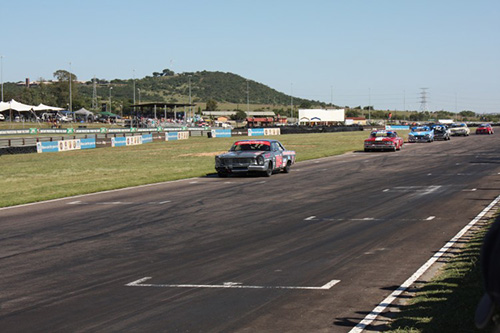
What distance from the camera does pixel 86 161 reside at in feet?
131

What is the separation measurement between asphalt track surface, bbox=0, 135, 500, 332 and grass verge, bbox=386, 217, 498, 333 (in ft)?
1.66

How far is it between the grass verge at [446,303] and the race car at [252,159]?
16676 millimetres

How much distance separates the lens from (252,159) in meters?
26.0

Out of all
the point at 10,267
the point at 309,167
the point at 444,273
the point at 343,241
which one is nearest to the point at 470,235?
the point at 343,241

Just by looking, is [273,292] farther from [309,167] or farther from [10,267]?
[309,167]

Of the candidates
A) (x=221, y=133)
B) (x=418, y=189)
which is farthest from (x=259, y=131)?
(x=418, y=189)

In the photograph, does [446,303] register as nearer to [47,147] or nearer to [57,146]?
[47,147]

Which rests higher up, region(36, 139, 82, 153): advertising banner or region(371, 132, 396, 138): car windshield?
region(371, 132, 396, 138): car windshield

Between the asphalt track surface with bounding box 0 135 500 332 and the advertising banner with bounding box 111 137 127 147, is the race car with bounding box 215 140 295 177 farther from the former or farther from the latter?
the advertising banner with bounding box 111 137 127 147

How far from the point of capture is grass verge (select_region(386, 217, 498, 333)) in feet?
21.6

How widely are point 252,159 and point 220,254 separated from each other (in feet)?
49.5

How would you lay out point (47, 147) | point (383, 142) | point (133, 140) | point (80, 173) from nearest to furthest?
point (80, 173)
point (383, 142)
point (47, 147)
point (133, 140)

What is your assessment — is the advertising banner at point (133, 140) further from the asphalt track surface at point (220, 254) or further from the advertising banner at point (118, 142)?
the asphalt track surface at point (220, 254)

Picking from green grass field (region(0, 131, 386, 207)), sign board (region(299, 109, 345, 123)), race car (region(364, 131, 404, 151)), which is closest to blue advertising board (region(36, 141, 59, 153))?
green grass field (region(0, 131, 386, 207))
